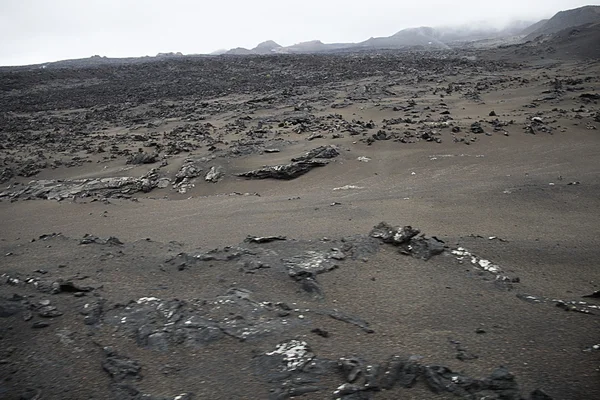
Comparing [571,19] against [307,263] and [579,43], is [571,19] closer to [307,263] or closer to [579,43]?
[579,43]

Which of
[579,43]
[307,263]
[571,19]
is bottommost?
[307,263]

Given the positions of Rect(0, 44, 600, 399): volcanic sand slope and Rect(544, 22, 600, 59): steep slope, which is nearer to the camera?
Rect(0, 44, 600, 399): volcanic sand slope

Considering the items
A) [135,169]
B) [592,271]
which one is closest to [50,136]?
[135,169]

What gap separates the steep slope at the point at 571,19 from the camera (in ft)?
197

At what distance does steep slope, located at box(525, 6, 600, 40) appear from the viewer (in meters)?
60.1

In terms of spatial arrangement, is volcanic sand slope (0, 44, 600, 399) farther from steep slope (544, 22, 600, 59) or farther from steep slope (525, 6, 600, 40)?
steep slope (525, 6, 600, 40)

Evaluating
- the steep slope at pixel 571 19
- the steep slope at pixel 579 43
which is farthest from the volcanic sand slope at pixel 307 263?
the steep slope at pixel 571 19

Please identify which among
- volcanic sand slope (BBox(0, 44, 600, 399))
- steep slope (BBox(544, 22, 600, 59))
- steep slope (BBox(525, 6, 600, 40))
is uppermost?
steep slope (BBox(525, 6, 600, 40))

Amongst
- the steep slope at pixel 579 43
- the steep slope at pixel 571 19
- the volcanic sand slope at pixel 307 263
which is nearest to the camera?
the volcanic sand slope at pixel 307 263

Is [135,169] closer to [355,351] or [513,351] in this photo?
[355,351]

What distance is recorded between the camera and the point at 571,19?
209 feet

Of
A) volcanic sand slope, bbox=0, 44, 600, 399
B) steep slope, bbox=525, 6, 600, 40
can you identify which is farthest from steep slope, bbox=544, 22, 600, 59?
steep slope, bbox=525, 6, 600, 40

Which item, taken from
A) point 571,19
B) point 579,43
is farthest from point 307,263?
point 571,19

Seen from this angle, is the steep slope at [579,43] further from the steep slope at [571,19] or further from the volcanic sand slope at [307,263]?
the steep slope at [571,19]
